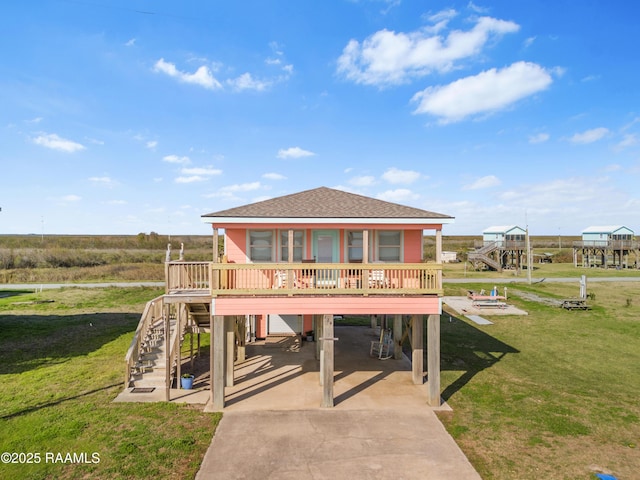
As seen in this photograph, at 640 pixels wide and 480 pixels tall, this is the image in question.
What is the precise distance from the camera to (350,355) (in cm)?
1612

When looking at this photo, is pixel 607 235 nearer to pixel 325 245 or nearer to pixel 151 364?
pixel 325 245

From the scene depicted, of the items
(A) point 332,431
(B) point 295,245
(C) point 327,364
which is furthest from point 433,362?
(B) point 295,245

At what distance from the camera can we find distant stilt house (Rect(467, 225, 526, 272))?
164 feet

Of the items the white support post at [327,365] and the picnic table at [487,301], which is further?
the picnic table at [487,301]

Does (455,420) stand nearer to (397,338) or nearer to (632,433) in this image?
(632,433)

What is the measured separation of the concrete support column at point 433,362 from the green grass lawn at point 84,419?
642 centimetres

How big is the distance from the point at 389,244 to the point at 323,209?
348cm

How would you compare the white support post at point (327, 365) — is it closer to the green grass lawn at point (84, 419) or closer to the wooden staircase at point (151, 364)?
the green grass lawn at point (84, 419)

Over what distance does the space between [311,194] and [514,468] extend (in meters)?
11.4

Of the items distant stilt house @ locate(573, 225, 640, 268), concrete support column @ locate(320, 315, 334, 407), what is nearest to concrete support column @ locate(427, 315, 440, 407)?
concrete support column @ locate(320, 315, 334, 407)

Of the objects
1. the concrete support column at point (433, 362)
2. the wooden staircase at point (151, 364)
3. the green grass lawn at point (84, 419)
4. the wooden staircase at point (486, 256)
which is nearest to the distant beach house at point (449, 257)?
the wooden staircase at point (486, 256)

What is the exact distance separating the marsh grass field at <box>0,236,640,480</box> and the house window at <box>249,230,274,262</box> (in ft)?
19.7

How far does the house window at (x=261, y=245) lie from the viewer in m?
14.5

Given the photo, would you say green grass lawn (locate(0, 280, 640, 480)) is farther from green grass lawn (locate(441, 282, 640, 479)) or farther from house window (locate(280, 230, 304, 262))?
house window (locate(280, 230, 304, 262))
